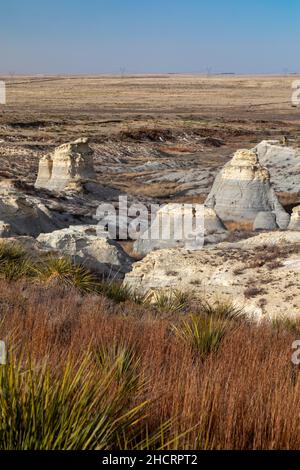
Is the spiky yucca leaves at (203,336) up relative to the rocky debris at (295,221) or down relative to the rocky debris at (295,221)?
up

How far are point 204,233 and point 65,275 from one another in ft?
43.5

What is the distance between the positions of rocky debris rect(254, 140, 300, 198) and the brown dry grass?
3204 cm

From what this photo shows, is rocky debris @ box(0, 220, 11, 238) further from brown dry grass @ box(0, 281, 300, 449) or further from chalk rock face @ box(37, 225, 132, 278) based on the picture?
brown dry grass @ box(0, 281, 300, 449)

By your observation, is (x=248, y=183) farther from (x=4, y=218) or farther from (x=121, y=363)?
(x=121, y=363)

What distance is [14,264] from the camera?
9.50 metres

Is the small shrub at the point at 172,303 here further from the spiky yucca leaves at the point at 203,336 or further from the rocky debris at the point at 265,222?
the rocky debris at the point at 265,222

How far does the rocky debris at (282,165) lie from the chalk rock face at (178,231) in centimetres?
1636

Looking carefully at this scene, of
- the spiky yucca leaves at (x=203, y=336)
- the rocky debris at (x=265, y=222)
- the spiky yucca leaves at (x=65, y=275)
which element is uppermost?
the spiky yucca leaves at (x=203, y=336)

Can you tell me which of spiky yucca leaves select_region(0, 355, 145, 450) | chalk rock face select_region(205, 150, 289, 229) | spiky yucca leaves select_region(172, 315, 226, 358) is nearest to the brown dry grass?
spiky yucca leaves select_region(172, 315, 226, 358)

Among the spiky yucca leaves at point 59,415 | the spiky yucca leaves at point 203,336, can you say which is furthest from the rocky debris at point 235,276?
the spiky yucca leaves at point 59,415

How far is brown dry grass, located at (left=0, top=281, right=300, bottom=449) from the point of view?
3.03 metres

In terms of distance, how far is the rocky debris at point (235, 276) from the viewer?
1000 cm

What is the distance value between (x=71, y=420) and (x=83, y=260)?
11170 millimetres

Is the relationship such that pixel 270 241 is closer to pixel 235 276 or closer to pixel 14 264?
pixel 235 276
